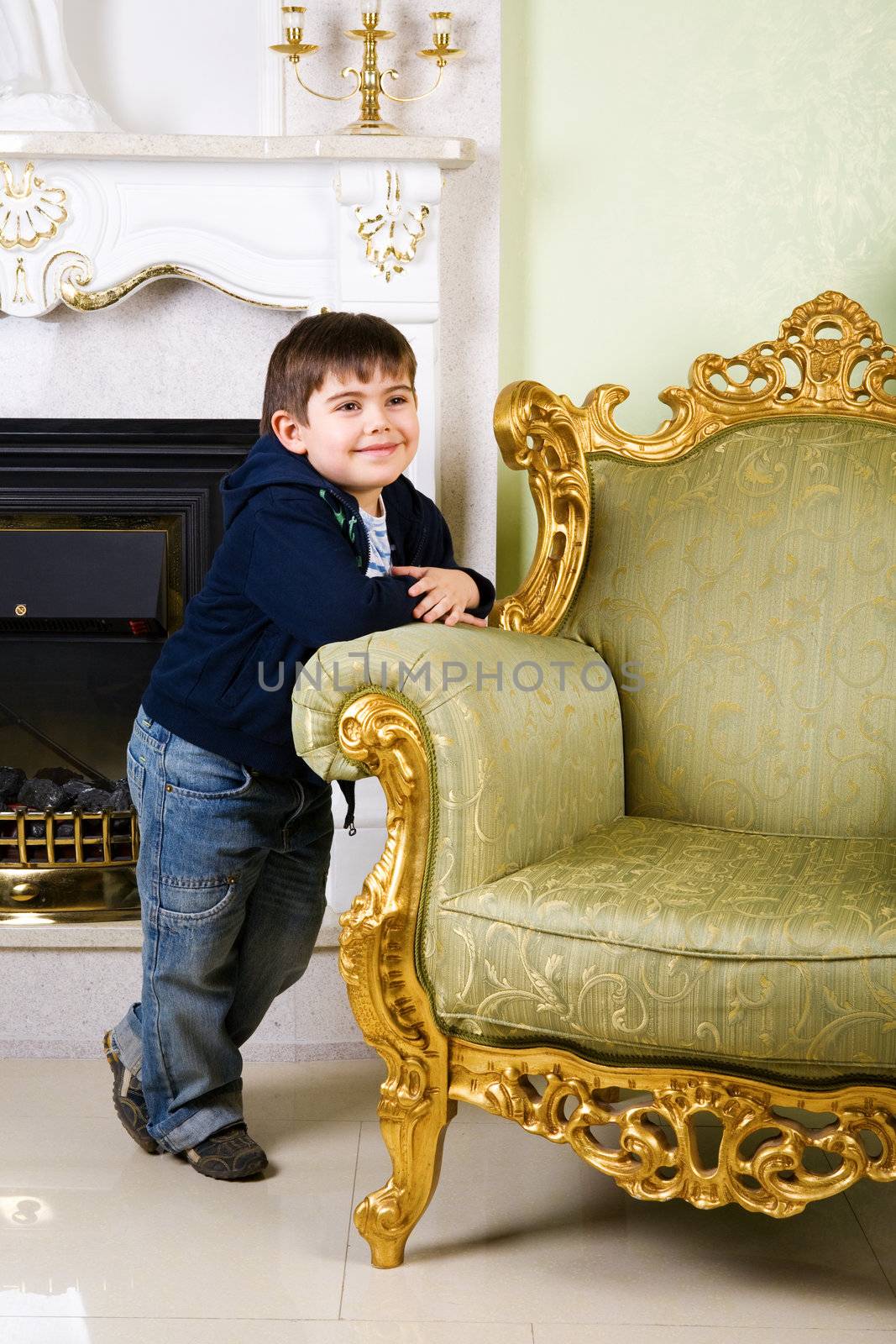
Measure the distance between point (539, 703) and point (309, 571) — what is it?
320 millimetres

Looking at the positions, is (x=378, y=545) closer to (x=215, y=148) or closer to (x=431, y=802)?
(x=431, y=802)

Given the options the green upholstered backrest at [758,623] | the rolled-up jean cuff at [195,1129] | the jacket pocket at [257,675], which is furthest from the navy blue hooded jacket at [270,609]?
the rolled-up jean cuff at [195,1129]

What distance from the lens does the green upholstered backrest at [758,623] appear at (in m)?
1.65

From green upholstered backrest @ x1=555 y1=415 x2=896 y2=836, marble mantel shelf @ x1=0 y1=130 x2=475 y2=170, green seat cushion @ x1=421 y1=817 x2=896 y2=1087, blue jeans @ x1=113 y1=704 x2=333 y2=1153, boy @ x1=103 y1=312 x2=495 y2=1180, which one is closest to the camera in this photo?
green seat cushion @ x1=421 y1=817 x2=896 y2=1087

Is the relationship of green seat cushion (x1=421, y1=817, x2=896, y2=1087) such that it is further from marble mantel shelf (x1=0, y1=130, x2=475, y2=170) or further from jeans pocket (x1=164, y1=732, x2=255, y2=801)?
marble mantel shelf (x1=0, y1=130, x2=475, y2=170)

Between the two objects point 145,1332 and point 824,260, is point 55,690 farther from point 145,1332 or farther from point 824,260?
point 824,260

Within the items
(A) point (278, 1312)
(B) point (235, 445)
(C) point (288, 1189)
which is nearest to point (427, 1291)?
(A) point (278, 1312)

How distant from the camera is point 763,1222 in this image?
4.94 ft

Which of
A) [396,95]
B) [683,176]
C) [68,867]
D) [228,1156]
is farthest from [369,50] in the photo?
[228,1156]

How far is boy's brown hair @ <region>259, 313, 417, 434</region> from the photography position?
1485mm

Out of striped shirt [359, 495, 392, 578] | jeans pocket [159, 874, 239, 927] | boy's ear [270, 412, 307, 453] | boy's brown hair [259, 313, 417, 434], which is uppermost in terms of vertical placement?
boy's brown hair [259, 313, 417, 434]

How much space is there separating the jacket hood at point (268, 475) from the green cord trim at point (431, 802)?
0.28 meters
